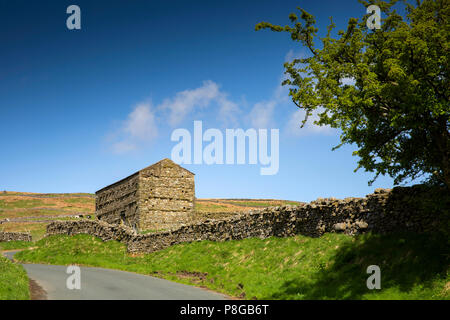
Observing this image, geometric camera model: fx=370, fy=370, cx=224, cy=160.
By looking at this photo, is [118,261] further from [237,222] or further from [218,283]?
[218,283]

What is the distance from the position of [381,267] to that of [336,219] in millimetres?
5002

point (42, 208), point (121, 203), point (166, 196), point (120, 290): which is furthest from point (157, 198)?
point (42, 208)

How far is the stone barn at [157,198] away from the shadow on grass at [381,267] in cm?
2629

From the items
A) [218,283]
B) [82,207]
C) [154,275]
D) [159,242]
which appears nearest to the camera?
[218,283]

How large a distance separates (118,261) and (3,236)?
31426 mm

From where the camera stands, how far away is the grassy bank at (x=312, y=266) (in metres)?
12.7

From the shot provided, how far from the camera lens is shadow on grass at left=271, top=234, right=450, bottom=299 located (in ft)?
41.4

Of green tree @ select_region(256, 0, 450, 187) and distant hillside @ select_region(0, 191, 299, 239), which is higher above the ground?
green tree @ select_region(256, 0, 450, 187)

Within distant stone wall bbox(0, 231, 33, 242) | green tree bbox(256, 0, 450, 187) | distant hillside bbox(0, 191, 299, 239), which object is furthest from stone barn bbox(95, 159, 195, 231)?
green tree bbox(256, 0, 450, 187)

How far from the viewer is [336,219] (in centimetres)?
1906

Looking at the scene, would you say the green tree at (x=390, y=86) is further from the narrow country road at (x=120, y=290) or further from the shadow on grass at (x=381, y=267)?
the narrow country road at (x=120, y=290)

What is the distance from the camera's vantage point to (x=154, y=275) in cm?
2338

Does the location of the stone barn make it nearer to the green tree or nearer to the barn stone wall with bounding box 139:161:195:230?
the barn stone wall with bounding box 139:161:195:230
